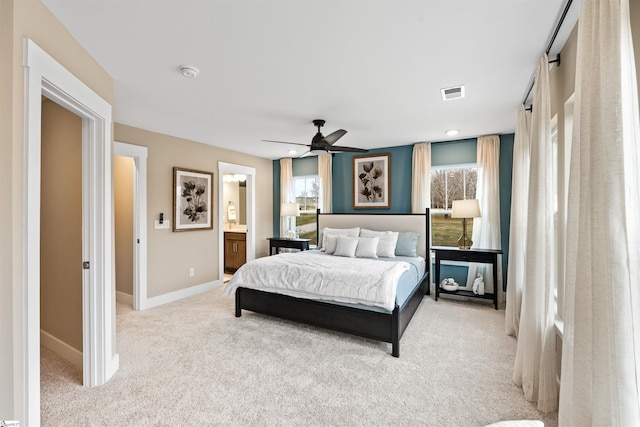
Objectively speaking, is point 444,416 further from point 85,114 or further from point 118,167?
point 118,167

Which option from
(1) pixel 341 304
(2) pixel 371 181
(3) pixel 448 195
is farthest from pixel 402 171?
(1) pixel 341 304

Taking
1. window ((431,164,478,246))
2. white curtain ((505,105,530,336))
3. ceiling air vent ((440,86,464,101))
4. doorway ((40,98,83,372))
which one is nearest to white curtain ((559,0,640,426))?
ceiling air vent ((440,86,464,101))

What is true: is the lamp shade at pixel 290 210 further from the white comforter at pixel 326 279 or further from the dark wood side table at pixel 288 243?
the white comforter at pixel 326 279

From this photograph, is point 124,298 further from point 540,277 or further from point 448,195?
point 448,195

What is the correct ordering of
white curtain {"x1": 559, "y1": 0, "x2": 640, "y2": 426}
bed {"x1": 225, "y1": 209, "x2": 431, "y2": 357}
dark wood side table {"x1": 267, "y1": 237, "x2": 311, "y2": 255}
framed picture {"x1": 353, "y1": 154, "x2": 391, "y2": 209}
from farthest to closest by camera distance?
dark wood side table {"x1": 267, "y1": 237, "x2": 311, "y2": 255} < framed picture {"x1": 353, "y1": 154, "x2": 391, "y2": 209} < bed {"x1": 225, "y1": 209, "x2": 431, "y2": 357} < white curtain {"x1": 559, "y1": 0, "x2": 640, "y2": 426}

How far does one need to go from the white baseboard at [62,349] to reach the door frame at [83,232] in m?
0.37

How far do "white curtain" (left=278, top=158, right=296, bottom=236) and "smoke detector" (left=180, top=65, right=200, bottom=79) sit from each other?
3956mm

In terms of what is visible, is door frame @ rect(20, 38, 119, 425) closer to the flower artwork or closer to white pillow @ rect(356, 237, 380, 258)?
the flower artwork

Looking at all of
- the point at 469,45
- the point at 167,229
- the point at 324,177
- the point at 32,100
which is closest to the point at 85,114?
the point at 32,100

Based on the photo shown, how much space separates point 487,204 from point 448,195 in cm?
67

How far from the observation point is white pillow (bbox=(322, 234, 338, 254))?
480 centimetres

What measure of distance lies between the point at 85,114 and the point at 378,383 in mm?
3053

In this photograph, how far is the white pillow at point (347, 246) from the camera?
14.8ft

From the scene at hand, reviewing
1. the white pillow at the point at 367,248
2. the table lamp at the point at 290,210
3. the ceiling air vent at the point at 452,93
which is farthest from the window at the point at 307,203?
the ceiling air vent at the point at 452,93
